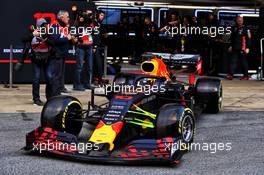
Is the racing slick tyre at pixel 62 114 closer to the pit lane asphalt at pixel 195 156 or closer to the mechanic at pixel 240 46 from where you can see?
the pit lane asphalt at pixel 195 156

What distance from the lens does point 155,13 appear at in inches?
885

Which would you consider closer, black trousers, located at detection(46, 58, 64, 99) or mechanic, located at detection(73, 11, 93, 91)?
black trousers, located at detection(46, 58, 64, 99)

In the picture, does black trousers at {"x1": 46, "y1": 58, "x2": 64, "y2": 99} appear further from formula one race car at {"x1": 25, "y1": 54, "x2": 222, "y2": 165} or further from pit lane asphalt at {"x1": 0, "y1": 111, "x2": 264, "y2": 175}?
formula one race car at {"x1": 25, "y1": 54, "x2": 222, "y2": 165}

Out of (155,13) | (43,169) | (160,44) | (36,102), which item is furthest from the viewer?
(155,13)

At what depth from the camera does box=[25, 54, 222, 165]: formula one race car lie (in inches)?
286

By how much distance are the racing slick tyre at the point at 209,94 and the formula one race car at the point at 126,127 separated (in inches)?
43.9

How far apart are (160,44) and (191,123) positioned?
11892 mm

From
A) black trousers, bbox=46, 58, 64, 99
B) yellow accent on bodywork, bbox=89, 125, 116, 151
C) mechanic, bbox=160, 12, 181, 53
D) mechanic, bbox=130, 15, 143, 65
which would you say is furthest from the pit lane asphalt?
mechanic, bbox=130, 15, 143, 65

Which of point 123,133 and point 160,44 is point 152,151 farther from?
point 160,44

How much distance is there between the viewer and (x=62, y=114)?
827cm

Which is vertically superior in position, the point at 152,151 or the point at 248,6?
the point at 248,6

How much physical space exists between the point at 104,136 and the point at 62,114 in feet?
3.03

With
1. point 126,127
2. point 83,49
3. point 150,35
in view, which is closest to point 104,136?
point 126,127

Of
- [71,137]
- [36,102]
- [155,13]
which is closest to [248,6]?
[155,13]
